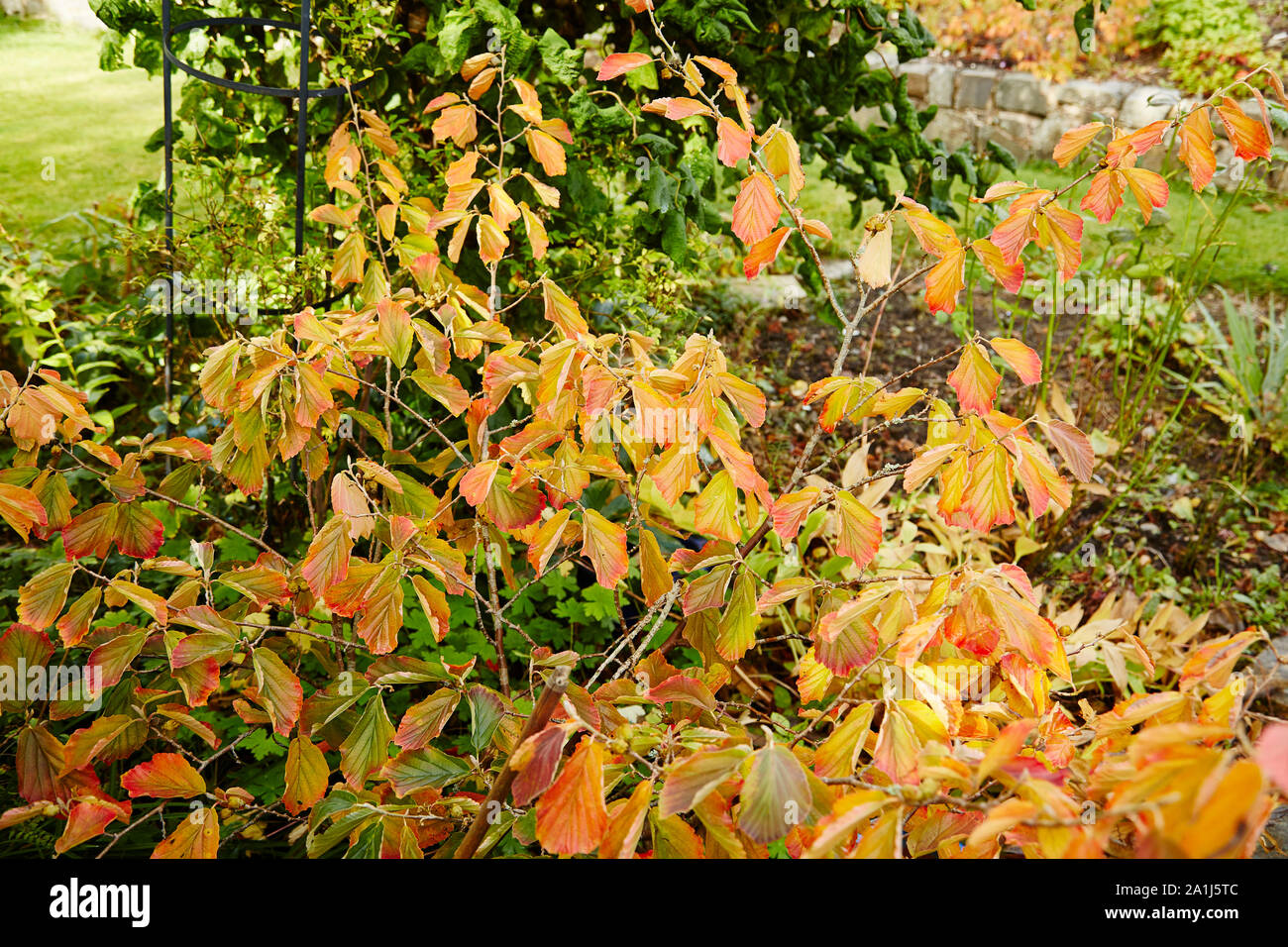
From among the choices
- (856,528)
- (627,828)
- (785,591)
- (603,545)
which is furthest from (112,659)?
(856,528)

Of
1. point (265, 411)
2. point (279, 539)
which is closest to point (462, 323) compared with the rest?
point (265, 411)

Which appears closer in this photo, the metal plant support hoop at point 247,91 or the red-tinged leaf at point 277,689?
the red-tinged leaf at point 277,689

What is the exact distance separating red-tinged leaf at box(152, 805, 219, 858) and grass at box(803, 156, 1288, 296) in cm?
368

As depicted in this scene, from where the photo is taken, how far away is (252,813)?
4.86ft

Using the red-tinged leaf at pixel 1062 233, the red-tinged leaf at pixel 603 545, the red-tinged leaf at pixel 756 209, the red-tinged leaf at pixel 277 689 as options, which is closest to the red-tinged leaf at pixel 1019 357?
the red-tinged leaf at pixel 1062 233

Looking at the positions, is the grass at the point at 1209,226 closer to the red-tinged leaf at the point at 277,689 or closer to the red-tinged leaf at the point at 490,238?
the red-tinged leaf at the point at 490,238

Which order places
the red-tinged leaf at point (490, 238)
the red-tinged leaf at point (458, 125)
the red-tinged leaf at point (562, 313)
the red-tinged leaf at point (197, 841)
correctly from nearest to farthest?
the red-tinged leaf at point (197, 841) → the red-tinged leaf at point (562, 313) → the red-tinged leaf at point (490, 238) → the red-tinged leaf at point (458, 125)

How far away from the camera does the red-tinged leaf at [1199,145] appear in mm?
1287

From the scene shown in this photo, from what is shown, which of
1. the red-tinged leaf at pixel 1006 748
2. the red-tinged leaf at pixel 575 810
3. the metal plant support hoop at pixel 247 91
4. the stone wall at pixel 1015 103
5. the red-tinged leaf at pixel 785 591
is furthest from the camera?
the stone wall at pixel 1015 103

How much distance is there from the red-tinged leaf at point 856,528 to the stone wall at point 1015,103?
609 centimetres

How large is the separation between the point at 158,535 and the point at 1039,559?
244 centimetres

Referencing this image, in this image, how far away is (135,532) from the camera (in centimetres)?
141

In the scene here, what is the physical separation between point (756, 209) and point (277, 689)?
3.14 feet

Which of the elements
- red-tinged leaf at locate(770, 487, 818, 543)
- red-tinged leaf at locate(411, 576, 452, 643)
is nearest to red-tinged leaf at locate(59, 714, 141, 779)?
red-tinged leaf at locate(411, 576, 452, 643)
